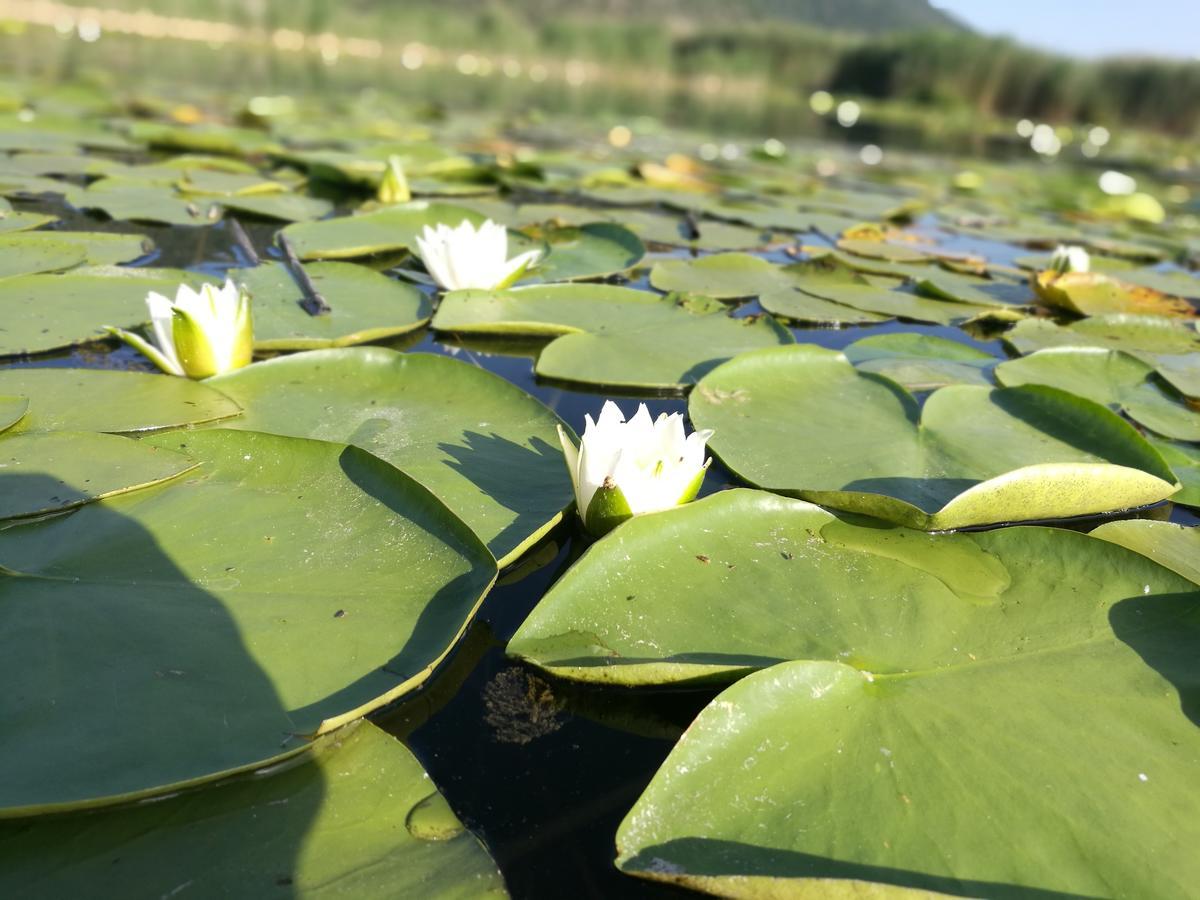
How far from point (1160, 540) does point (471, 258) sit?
5.55ft

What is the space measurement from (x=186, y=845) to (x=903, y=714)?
0.73 meters

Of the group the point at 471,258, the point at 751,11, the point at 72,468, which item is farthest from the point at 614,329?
the point at 751,11

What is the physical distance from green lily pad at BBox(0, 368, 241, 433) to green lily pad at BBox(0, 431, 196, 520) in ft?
0.27

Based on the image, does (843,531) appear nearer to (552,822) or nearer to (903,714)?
(903,714)

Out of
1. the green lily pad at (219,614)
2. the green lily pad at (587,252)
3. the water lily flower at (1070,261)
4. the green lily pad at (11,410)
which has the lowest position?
the green lily pad at (219,614)

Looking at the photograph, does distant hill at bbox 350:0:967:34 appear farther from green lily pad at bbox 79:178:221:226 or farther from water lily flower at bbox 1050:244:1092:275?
water lily flower at bbox 1050:244:1092:275

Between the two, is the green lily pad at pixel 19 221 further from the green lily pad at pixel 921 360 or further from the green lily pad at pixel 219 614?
the green lily pad at pixel 921 360

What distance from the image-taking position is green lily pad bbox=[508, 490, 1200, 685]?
92 cm

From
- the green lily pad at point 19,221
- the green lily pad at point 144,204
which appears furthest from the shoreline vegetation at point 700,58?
the green lily pad at point 19,221

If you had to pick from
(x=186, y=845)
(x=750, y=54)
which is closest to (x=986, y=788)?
(x=186, y=845)

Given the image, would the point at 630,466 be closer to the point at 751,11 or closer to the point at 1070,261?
the point at 1070,261

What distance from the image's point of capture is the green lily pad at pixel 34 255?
6.41 ft

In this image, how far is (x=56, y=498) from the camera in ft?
3.44

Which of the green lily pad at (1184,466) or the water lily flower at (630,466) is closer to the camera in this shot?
the water lily flower at (630,466)
